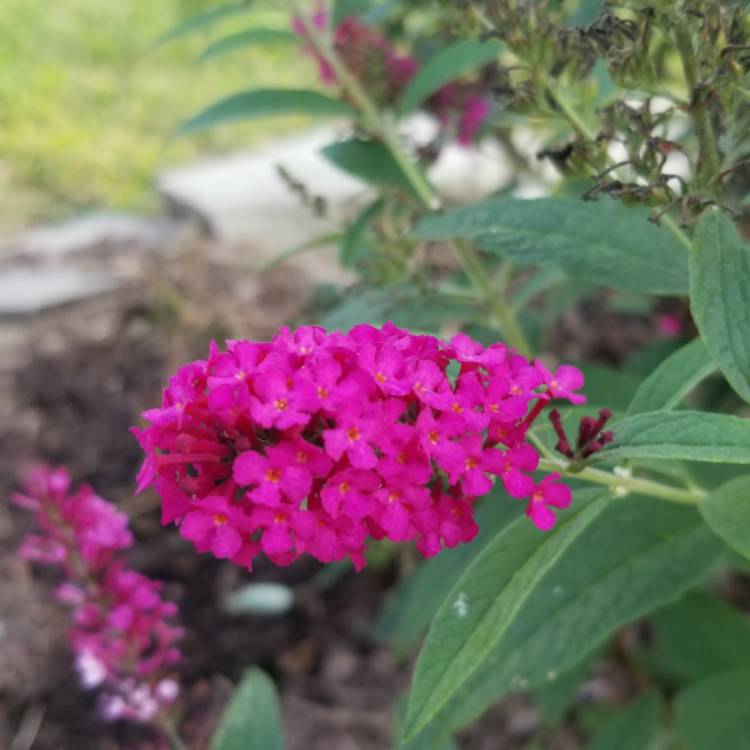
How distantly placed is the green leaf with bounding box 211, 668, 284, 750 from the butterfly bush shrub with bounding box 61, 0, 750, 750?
10.9 inches

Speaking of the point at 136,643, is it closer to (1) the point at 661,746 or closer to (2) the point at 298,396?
(2) the point at 298,396

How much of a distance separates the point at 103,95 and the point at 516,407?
5281 mm

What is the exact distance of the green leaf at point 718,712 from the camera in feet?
6.20

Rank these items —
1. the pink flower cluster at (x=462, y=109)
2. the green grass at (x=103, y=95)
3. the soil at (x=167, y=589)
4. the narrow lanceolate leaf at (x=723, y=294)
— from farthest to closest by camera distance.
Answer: the green grass at (x=103, y=95) < the pink flower cluster at (x=462, y=109) < the soil at (x=167, y=589) < the narrow lanceolate leaf at (x=723, y=294)

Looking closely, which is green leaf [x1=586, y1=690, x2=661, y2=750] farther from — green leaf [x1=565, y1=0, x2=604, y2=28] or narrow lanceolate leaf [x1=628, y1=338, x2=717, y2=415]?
green leaf [x1=565, y1=0, x2=604, y2=28]

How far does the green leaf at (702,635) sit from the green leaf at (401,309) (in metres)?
0.77

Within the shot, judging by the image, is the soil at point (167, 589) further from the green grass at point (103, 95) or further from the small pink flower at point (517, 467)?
the small pink flower at point (517, 467)

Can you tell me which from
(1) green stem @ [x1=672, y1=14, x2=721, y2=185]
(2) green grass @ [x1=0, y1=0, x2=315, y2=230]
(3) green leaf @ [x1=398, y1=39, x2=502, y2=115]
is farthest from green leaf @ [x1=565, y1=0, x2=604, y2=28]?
(2) green grass @ [x1=0, y1=0, x2=315, y2=230]

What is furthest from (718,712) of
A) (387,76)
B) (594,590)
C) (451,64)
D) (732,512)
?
(387,76)

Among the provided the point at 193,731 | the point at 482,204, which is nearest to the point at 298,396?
the point at 482,204

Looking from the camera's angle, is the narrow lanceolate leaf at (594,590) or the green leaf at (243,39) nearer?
the narrow lanceolate leaf at (594,590)

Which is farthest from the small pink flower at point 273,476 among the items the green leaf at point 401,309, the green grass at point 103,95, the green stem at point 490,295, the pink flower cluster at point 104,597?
the green grass at point 103,95

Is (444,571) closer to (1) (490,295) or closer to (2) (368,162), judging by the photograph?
(1) (490,295)

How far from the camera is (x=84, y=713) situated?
8.85 feet
